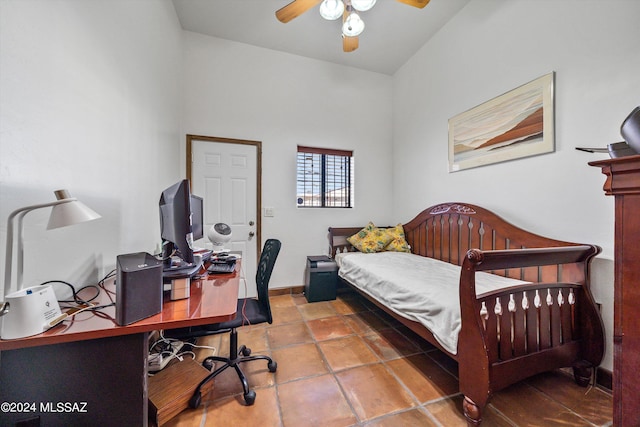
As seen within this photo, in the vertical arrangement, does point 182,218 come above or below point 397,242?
above

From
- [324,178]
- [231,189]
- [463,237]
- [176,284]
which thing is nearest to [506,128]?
[463,237]

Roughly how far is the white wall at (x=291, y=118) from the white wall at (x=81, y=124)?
0.92m

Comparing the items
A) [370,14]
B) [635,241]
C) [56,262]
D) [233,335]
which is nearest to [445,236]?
[635,241]

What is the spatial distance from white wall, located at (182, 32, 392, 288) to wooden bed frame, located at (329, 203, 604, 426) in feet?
5.93

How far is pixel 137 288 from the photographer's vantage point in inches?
32.8

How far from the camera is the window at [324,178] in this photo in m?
3.35

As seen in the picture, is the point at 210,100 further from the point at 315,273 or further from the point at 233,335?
the point at 233,335

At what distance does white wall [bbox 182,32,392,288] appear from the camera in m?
2.93

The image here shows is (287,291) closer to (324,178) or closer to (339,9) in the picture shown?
(324,178)

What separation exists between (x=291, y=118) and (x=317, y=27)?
1.07 m

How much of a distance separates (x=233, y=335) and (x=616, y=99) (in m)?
2.90

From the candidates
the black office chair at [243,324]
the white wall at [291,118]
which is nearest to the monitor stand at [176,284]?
the black office chair at [243,324]

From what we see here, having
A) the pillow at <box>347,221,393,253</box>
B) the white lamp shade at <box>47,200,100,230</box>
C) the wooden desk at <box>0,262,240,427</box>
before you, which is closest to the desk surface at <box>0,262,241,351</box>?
the wooden desk at <box>0,262,240,427</box>

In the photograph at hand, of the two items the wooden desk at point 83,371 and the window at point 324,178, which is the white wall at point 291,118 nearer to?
the window at point 324,178
